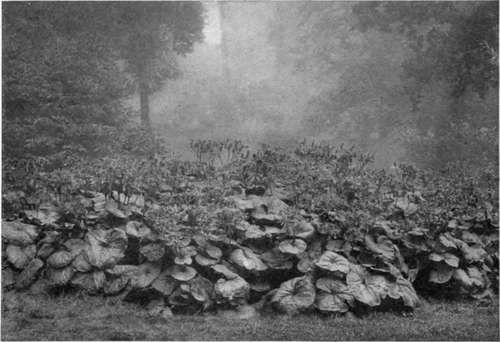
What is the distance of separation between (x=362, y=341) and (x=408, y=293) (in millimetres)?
1341

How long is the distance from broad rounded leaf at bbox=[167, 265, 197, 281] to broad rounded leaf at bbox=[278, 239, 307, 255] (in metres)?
A: 1.27

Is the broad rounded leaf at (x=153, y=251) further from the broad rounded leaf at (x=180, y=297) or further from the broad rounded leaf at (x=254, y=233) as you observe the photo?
the broad rounded leaf at (x=254, y=233)

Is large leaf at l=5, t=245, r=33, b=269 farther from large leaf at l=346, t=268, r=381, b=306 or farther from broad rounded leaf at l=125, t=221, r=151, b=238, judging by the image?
large leaf at l=346, t=268, r=381, b=306

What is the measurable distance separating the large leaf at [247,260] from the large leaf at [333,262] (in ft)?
2.55

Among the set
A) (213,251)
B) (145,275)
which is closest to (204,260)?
(213,251)

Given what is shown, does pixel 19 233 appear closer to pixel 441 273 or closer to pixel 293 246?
pixel 293 246

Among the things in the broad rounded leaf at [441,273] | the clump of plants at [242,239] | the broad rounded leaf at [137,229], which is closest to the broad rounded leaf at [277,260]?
the clump of plants at [242,239]

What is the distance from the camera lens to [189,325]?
5.49 metres

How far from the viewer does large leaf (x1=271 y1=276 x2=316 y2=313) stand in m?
5.84

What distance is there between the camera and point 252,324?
562 centimetres

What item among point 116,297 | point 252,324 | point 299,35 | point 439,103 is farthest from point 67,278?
point 299,35

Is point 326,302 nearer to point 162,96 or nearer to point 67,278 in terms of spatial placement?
point 67,278

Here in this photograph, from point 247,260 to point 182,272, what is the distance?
0.91 metres

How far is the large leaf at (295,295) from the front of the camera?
5.84m
